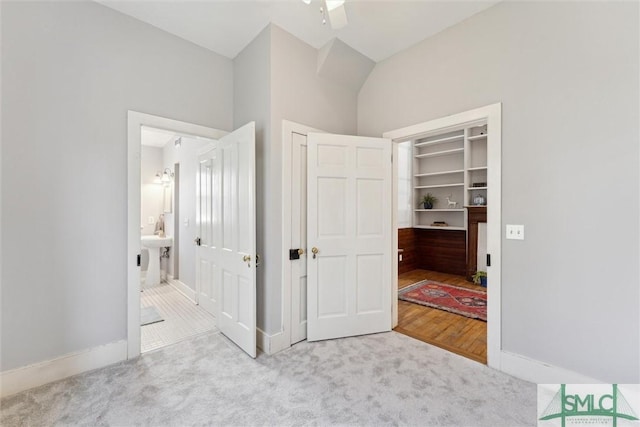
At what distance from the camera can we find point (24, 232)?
1.84 metres

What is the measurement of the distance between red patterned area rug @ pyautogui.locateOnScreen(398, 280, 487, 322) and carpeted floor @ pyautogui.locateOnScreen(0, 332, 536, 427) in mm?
1269

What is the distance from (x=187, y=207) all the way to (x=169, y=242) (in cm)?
95

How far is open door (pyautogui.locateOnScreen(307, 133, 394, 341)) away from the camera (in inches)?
102

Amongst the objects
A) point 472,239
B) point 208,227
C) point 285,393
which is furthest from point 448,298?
point 208,227

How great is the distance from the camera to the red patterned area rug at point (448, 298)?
3.40 meters

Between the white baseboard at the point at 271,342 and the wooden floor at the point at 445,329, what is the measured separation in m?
1.26

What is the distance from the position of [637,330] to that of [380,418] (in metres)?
1.66

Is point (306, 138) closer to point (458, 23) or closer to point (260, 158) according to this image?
point (260, 158)

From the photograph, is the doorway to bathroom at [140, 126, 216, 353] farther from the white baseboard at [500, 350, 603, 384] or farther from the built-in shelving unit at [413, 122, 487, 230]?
the built-in shelving unit at [413, 122, 487, 230]

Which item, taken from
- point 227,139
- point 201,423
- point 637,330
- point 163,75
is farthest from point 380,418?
point 163,75

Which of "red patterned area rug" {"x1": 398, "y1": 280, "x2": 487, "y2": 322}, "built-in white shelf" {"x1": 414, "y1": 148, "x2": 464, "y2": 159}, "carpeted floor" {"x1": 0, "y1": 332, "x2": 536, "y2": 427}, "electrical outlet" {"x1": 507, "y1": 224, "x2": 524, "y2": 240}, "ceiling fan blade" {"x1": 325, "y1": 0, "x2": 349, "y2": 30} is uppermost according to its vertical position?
"built-in white shelf" {"x1": 414, "y1": 148, "x2": 464, "y2": 159}

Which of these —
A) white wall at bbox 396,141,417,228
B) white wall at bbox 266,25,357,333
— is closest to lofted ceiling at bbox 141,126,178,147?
white wall at bbox 266,25,357,333

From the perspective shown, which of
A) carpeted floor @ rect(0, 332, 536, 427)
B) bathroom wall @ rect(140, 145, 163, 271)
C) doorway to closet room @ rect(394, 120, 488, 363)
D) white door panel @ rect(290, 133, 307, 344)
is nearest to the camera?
carpeted floor @ rect(0, 332, 536, 427)

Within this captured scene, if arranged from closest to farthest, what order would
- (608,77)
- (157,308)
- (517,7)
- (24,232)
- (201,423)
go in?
(201,423)
(608,77)
(24,232)
(517,7)
(157,308)
